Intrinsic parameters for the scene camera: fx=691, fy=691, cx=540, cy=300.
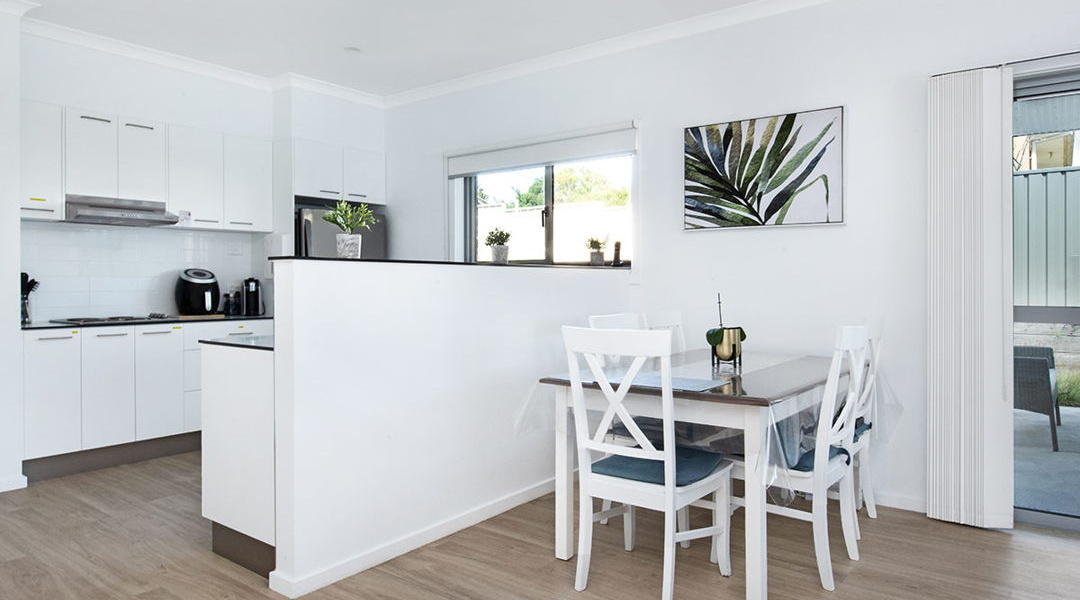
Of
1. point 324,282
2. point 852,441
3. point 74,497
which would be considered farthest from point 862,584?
point 74,497

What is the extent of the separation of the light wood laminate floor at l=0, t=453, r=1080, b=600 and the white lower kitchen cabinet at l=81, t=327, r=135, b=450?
2.67 feet

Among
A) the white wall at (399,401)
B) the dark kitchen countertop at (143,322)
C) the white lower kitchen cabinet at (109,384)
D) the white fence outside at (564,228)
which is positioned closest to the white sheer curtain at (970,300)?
the white fence outside at (564,228)

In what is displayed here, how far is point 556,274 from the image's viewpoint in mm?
3770

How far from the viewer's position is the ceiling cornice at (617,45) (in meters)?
3.79

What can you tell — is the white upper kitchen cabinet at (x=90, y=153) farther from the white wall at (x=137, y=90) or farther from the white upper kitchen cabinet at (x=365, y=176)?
the white upper kitchen cabinet at (x=365, y=176)

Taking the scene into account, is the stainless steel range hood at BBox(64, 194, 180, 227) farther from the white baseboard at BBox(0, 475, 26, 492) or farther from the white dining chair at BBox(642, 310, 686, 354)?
the white dining chair at BBox(642, 310, 686, 354)

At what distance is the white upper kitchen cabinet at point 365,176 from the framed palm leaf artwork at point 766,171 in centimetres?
285

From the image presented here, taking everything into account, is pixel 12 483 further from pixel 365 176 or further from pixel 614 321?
pixel 614 321

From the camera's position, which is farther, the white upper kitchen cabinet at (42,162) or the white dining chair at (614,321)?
the white upper kitchen cabinet at (42,162)

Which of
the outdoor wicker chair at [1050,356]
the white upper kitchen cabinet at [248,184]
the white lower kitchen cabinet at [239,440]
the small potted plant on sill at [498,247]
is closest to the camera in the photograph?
the white lower kitchen cabinet at [239,440]

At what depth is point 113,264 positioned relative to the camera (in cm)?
479

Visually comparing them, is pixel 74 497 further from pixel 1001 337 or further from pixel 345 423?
pixel 1001 337

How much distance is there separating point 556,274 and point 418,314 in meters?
1.01

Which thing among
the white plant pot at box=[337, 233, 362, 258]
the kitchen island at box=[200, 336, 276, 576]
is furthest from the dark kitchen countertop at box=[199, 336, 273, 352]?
the white plant pot at box=[337, 233, 362, 258]
